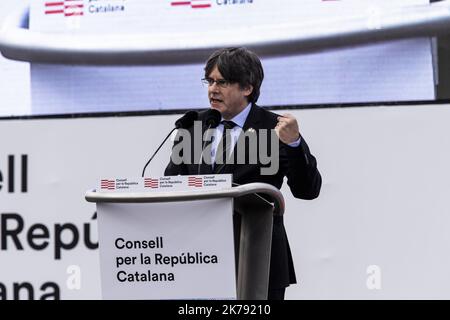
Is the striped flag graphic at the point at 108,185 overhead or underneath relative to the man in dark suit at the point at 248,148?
underneath

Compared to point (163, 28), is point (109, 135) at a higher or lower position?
lower

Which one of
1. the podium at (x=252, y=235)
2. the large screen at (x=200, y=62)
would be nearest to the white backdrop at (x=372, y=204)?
the large screen at (x=200, y=62)

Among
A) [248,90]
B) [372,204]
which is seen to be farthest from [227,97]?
[372,204]

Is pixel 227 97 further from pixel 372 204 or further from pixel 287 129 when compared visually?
pixel 372 204

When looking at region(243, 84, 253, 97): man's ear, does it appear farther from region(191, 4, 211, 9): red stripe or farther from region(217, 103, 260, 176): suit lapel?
region(191, 4, 211, 9): red stripe

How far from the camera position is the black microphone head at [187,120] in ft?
7.84

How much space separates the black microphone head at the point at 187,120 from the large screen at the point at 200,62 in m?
1.45

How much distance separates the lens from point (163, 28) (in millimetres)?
3895

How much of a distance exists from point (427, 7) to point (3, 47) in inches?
72.8

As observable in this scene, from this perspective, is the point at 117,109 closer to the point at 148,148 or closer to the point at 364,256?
the point at 148,148

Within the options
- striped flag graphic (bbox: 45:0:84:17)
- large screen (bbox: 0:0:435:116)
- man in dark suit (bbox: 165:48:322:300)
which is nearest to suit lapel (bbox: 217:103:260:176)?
man in dark suit (bbox: 165:48:322:300)

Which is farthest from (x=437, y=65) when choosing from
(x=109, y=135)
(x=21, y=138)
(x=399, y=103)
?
(x=21, y=138)

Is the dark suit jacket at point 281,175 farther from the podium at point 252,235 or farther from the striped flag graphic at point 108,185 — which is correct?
the striped flag graphic at point 108,185
